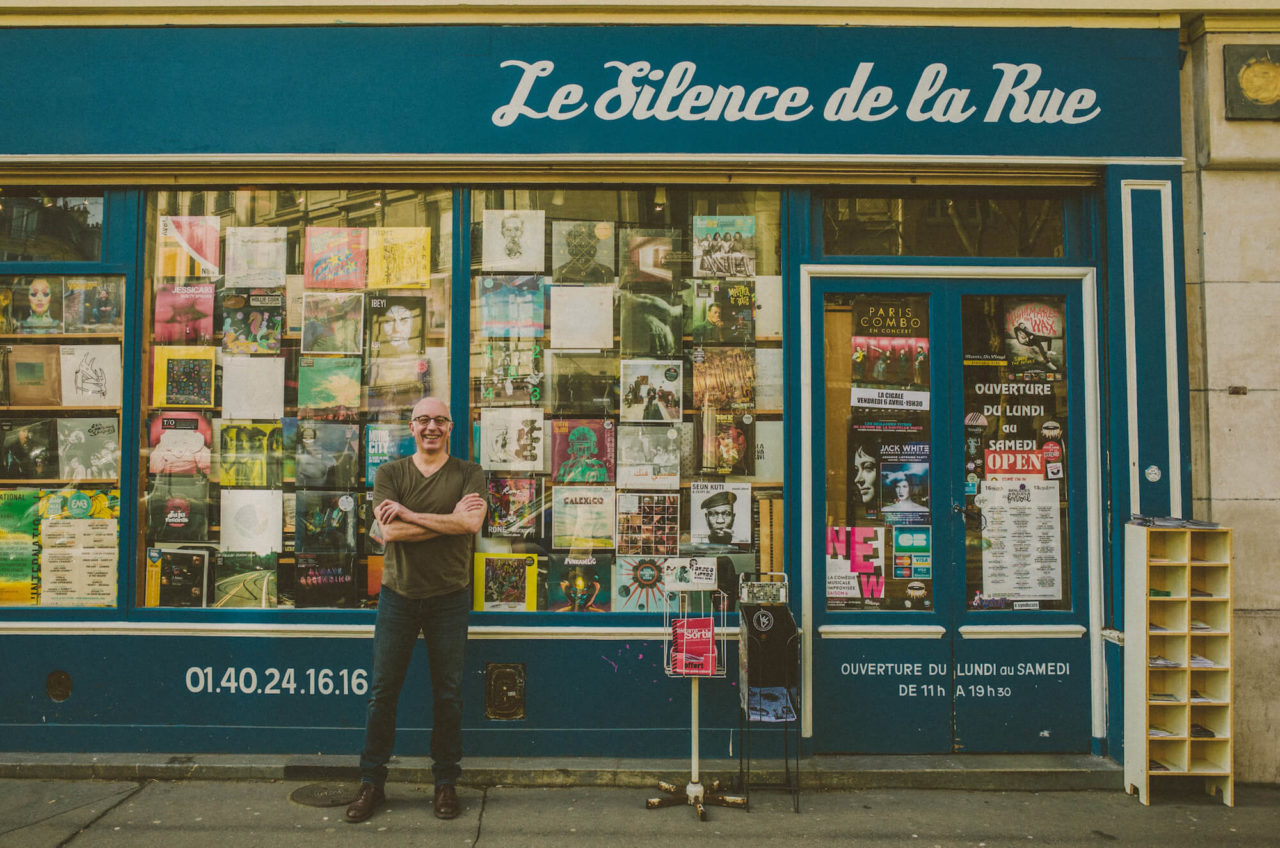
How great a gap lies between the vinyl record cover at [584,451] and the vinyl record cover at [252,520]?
1881 mm

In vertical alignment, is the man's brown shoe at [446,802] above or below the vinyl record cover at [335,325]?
below

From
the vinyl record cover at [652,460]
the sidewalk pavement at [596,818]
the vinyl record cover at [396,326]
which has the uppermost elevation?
the vinyl record cover at [396,326]

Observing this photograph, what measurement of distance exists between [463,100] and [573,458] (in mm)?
2444

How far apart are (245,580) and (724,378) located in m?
3.45

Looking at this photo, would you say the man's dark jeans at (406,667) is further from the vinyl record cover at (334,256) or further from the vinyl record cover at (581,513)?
the vinyl record cover at (334,256)

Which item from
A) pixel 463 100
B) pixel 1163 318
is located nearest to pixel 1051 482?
pixel 1163 318

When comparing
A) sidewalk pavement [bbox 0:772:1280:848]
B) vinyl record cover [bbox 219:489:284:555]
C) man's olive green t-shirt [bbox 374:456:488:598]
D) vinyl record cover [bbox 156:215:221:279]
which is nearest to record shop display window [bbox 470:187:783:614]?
man's olive green t-shirt [bbox 374:456:488:598]

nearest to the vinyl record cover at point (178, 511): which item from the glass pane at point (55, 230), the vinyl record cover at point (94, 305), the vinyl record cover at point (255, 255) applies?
the vinyl record cover at point (94, 305)

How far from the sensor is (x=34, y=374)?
5.58 metres

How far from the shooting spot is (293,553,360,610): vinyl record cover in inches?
214

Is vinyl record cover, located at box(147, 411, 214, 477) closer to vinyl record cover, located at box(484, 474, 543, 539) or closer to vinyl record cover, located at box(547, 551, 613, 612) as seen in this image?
vinyl record cover, located at box(484, 474, 543, 539)

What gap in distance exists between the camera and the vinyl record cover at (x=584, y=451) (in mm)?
5488

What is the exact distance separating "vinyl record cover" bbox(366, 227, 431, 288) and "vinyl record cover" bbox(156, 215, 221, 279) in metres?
1.09

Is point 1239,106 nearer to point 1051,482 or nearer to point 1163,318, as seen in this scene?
point 1163,318
